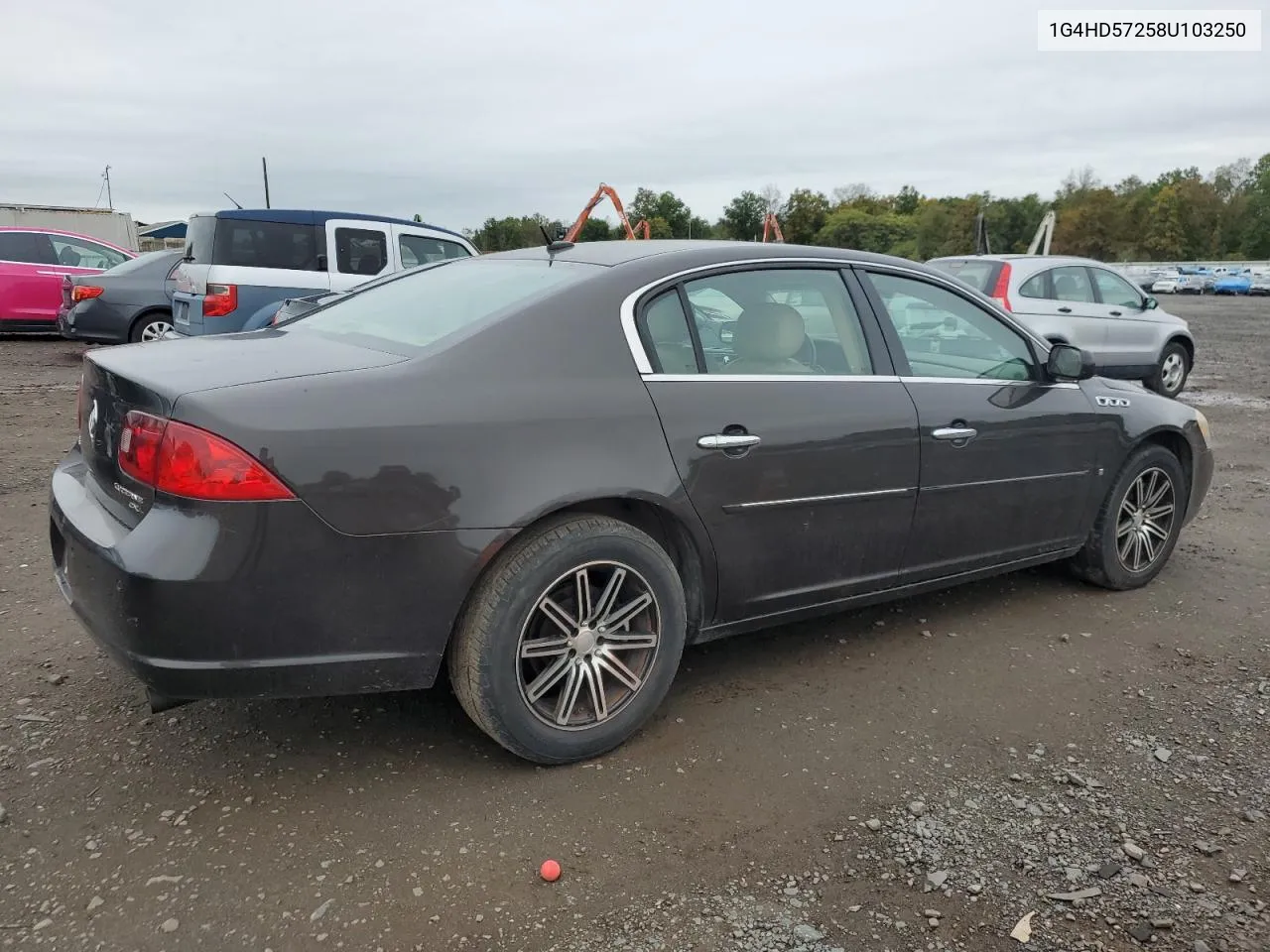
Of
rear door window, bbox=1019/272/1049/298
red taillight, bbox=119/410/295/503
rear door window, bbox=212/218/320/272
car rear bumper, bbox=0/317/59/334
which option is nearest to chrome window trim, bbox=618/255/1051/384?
red taillight, bbox=119/410/295/503

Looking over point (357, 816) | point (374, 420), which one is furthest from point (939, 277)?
point (357, 816)

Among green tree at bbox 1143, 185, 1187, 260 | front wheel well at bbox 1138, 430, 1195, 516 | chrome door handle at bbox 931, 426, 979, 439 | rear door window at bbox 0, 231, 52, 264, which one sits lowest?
front wheel well at bbox 1138, 430, 1195, 516

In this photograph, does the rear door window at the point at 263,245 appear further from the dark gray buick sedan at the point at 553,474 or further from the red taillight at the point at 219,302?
the dark gray buick sedan at the point at 553,474

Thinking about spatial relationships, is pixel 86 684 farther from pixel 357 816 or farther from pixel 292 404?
pixel 292 404

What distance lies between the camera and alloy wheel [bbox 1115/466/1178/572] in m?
4.51

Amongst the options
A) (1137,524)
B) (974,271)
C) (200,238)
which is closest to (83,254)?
(200,238)

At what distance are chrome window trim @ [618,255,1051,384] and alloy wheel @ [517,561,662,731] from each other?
2.21ft

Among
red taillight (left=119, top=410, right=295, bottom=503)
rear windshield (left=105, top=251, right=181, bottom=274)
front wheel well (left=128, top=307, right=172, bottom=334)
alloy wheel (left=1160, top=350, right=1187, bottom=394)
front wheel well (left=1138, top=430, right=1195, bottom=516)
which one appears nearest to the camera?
red taillight (left=119, top=410, right=295, bottom=503)

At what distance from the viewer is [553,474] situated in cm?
275

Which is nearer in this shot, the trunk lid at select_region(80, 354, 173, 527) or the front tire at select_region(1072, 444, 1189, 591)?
the trunk lid at select_region(80, 354, 173, 527)

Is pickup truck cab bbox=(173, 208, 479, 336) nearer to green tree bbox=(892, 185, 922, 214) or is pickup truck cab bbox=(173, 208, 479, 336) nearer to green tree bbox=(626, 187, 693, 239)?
green tree bbox=(626, 187, 693, 239)

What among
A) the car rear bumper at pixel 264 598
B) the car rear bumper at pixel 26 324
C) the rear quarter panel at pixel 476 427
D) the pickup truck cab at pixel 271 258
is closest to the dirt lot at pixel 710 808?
the car rear bumper at pixel 264 598

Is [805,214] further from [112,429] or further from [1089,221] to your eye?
[112,429]

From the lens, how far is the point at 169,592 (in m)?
2.40
